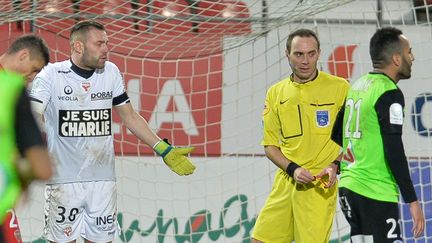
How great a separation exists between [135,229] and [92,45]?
239 centimetres

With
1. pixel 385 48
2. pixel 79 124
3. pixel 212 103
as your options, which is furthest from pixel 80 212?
pixel 212 103

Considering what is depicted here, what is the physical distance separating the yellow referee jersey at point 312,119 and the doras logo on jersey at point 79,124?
104 cm

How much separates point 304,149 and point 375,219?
856 millimetres

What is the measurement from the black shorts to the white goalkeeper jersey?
146 centimetres

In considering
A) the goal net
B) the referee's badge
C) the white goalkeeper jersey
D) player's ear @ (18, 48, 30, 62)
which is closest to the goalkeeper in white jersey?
the white goalkeeper jersey

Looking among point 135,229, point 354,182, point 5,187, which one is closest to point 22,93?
point 5,187

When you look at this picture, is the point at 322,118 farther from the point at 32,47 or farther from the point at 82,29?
the point at 32,47

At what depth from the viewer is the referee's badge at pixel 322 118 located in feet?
18.6

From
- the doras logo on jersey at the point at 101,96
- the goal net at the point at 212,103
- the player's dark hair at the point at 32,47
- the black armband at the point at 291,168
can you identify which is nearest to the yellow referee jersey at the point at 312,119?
the black armband at the point at 291,168

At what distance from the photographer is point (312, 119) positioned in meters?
5.70

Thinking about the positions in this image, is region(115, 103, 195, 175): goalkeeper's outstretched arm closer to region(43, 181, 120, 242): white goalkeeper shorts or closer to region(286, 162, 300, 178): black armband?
region(43, 181, 120, 242): white goalkeeper shorts

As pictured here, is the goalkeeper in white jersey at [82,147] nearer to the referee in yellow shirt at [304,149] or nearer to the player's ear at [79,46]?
the player's ear at [79,46]

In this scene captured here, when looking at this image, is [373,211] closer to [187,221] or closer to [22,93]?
[22,93]

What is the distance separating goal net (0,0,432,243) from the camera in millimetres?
7561
